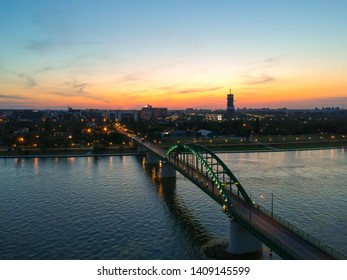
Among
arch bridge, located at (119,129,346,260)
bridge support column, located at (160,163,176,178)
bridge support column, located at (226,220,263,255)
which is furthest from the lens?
bridge support column, located at (160,163,176,178)

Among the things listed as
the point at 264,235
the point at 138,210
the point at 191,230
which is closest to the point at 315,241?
the point at 264,235

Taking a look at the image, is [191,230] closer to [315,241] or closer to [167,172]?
[315,241]

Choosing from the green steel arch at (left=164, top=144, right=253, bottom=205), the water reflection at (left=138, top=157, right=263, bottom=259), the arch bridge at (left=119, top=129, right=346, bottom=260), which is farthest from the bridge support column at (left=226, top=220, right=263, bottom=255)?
the green steel arch at (left=164, top=144, right=253, bottom=205)

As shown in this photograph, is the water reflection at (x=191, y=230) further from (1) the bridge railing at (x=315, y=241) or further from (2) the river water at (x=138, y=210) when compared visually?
(1) the bridge railing at (x=315, y=241)

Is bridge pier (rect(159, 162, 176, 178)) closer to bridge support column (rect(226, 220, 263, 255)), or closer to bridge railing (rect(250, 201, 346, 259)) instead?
bridge railing (rect(250, 201, 346, 259))

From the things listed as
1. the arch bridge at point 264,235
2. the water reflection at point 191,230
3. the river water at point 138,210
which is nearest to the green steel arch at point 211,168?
the arch bridge at point 264,235

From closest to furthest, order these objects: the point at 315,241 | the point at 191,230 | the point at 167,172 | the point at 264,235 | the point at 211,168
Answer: the point at 264,235 → the point at 315,241 → the point at 191,230 → the point at 211,168 → the point at 167,172
